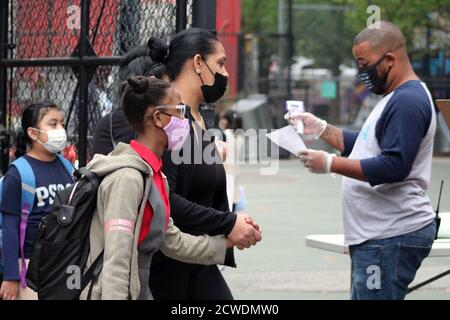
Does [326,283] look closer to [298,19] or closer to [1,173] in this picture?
[1,173]

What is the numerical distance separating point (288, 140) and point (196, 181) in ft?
1.54

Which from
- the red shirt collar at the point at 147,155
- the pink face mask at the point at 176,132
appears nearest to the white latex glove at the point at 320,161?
the pink face mask at the point at 176,132

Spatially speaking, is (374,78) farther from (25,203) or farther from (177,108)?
(25,203)

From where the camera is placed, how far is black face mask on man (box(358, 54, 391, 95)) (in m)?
4.75

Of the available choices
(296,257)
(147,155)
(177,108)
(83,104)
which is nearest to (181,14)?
(83,104)

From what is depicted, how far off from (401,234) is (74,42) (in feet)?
10.4

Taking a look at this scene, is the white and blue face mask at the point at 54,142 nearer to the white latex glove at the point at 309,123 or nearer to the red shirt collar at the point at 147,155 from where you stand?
the white latex glove at the point at 309,123

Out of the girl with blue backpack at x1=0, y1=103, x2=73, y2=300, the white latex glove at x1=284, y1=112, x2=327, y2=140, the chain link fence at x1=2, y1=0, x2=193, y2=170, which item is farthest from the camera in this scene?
the chain link fence at x1=2, y1=0, x2=193, y2=170

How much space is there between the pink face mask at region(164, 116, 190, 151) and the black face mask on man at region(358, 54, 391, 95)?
0.98 meters

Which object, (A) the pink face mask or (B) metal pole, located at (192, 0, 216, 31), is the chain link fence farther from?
(A) the pink face mask

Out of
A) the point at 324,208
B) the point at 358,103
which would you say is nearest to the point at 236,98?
the point at 358,103

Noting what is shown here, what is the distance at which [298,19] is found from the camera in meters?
35.9

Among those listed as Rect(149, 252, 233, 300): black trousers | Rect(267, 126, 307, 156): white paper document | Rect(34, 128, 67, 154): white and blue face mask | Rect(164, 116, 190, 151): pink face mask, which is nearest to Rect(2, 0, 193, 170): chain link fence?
Rect(34, 128, 67, 154): white and blue face mask

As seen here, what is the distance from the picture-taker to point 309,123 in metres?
5.21
